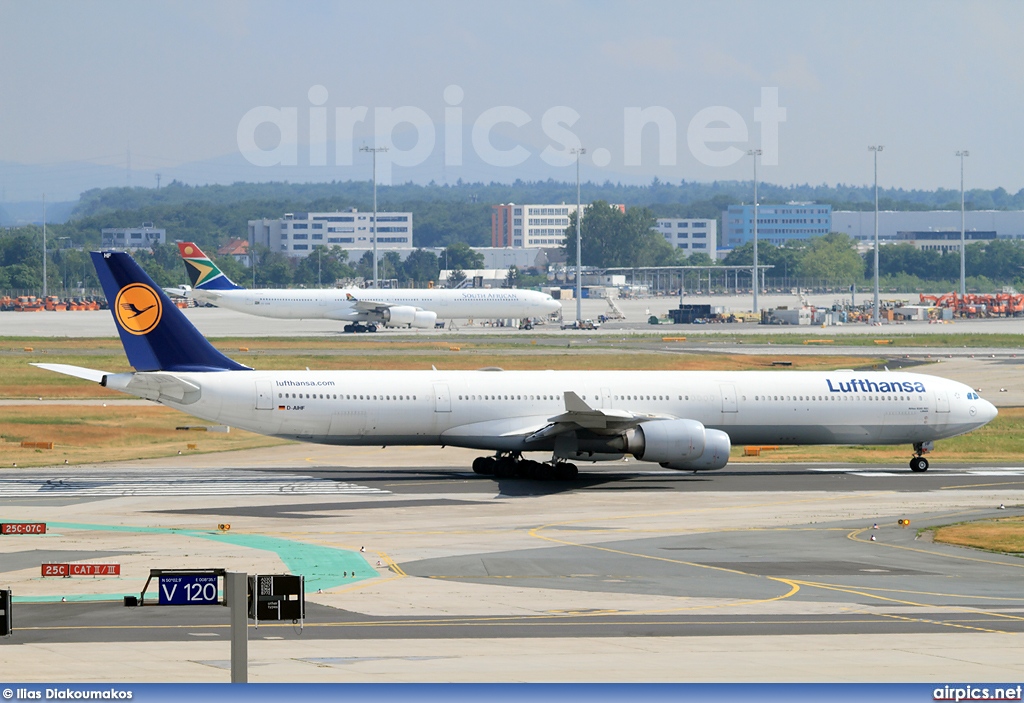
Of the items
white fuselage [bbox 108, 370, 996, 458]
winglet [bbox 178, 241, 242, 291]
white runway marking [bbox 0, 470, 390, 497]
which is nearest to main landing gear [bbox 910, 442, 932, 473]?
white fuselage [bbox 108, 370, 996, 458]

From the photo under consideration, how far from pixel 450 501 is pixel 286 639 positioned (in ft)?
66.5

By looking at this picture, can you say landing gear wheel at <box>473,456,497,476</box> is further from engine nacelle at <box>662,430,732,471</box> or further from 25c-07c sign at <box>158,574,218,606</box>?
25c-07c sign at <box>158,574,218,606</box>

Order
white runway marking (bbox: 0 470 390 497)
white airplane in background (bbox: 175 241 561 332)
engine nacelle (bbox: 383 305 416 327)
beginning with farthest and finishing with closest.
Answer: white airplane in background (bbox: 175 241 561 332) < engine nacelle (bbox: 383 305 416 327) < white runway marking (bbox: 0 470 390 497)

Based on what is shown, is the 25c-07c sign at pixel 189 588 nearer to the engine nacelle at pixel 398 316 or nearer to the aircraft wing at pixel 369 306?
the engine nacelle at pixel 398 316

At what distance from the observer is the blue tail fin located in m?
45.9

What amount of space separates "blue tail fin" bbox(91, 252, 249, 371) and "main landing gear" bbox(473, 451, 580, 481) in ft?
34.3

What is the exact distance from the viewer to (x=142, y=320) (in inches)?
1810

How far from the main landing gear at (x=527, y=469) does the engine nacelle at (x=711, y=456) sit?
3.55 metres

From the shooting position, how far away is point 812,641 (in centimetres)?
2217

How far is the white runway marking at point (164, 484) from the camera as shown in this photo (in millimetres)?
43000

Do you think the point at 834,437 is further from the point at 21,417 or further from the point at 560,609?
the point at 21,417

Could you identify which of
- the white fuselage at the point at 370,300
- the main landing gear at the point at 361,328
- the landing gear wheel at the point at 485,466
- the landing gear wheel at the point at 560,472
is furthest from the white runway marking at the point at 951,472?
the white fuselage at the point at 370,300

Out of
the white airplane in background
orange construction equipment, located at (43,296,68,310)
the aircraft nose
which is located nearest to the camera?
the aircraft nose

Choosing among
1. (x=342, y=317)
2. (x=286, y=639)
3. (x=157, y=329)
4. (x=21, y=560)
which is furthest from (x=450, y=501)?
(x=342, y=317)
